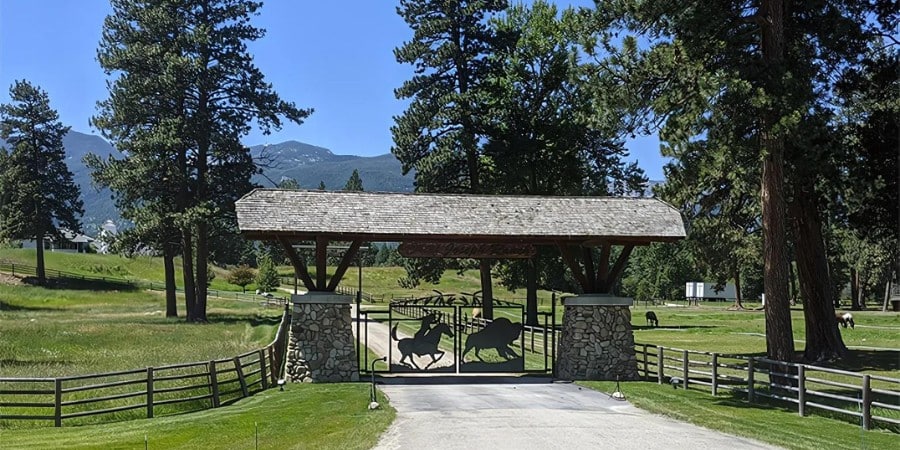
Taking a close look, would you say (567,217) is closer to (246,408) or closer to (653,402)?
(653,402)

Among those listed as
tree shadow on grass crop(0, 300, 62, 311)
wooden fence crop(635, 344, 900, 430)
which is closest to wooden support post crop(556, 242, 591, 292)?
wooden fence crop(635, 344, 900, 430)

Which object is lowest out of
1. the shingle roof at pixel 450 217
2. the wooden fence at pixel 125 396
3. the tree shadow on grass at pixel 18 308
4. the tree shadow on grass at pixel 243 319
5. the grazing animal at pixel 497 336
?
the tree shadow on grass at pixel 243 319

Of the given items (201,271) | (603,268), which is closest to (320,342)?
(603,268)

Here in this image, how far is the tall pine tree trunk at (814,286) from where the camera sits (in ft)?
91.8

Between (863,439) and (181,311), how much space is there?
51705 mm

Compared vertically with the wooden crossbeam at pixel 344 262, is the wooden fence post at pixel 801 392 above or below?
below

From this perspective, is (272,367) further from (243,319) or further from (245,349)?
(243,319)

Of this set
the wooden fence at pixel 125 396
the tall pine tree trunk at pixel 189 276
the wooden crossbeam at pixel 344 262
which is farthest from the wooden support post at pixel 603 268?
the tall pine tree trunk at pixel 189 276

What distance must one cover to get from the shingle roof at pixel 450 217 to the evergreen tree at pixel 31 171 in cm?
5805

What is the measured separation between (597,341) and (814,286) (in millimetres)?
10049

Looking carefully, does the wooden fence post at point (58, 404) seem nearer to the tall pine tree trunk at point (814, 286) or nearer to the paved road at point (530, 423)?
the paved road at point (530, 423)

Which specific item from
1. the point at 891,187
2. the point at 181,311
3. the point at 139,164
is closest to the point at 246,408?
A: the point at 891,187

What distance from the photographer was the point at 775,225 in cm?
2011

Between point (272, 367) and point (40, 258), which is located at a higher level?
point (40, 258)
